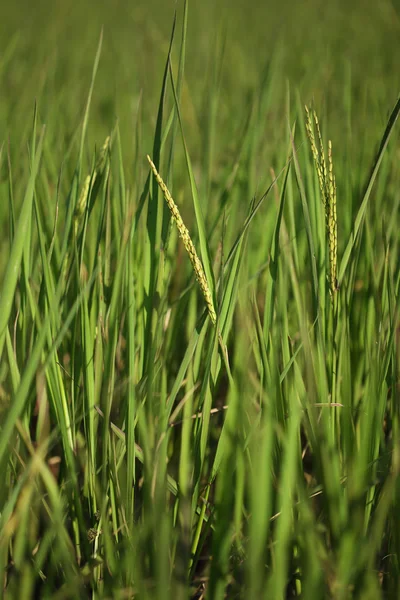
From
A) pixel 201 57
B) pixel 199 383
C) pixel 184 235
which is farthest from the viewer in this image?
pixel 201 57

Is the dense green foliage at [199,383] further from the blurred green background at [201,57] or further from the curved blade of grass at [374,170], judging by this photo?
the blurred green background at [201,57]

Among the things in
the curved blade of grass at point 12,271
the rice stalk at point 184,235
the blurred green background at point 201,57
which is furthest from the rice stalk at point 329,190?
the blurred green background at point 201,57

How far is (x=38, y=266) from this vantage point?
921 millimetres

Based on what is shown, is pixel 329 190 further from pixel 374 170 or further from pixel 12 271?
pixel 12 271

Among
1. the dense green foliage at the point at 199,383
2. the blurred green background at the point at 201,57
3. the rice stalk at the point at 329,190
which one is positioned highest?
the blurred green background at the point at 201,57

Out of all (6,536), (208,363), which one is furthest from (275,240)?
(6,536)

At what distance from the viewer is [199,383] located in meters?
0.81

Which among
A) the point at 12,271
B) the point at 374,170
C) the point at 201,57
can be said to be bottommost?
the point at 12,271

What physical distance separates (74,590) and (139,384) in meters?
0.28

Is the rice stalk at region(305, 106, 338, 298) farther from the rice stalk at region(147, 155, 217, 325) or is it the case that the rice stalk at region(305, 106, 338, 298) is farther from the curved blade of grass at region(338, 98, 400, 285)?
the rice stalk at region(147, 155, 217, 325)

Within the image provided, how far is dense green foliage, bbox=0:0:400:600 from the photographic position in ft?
1.68

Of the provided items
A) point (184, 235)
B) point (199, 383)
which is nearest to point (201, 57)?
point (199, 383)

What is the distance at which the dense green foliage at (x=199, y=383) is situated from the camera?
0.51m

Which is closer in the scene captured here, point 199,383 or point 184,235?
point 184,235
